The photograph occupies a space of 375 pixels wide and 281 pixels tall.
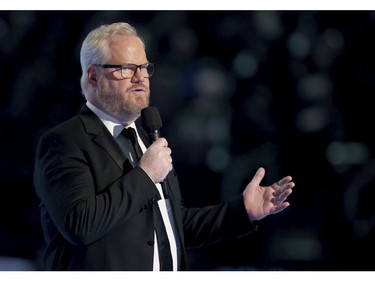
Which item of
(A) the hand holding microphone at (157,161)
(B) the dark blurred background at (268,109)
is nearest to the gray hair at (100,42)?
(A) the hand holding microphone at (157,161)

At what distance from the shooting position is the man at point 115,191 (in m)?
1.83

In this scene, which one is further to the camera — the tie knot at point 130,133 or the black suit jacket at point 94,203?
the tie knot at point 130,133

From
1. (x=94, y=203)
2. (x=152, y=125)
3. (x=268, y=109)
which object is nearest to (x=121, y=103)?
(x=152, y=125)

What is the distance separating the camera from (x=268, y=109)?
9.41 ft

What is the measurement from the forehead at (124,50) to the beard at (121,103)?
0.35 ft

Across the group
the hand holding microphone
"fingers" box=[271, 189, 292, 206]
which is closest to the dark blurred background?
"fingers" box=[271, 189, 292, 206]

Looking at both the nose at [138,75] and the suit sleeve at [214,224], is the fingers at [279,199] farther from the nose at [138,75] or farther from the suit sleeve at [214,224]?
the nose at [138,75]

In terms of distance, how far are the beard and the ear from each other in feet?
0.18

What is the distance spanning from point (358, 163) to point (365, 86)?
39 centimetres

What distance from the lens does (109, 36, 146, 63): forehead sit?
2047mm

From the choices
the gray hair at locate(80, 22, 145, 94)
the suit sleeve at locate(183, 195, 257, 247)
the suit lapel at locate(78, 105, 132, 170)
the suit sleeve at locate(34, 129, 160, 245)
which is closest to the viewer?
the suit sleeve at locate(34, 129, 160, 245)

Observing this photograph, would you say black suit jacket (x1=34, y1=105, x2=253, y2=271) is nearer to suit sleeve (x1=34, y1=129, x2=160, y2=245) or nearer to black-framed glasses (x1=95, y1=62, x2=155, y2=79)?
suit sleeve (x1=34, y1=129, x2=160, y2=245)
